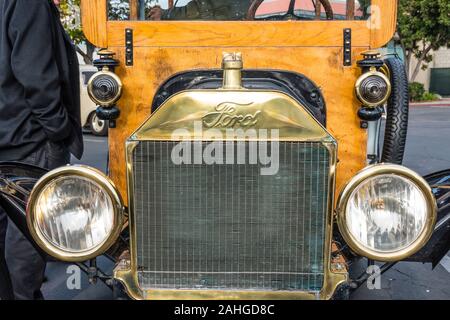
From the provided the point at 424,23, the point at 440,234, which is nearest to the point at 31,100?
the point at 440,234

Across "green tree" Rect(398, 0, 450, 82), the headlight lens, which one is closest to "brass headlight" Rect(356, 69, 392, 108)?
the headlight lens

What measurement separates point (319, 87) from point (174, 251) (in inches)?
51.1

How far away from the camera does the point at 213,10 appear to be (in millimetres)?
2766

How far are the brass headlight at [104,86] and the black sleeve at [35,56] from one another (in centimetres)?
38

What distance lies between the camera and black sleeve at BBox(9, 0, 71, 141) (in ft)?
9.05

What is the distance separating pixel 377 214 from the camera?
6.04 feet

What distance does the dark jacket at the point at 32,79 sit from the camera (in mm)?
2771

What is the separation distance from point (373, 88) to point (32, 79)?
181 cm

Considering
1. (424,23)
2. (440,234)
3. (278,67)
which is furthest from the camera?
(424,23)

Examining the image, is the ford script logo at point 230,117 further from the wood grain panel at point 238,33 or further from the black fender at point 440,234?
the wood grain panel at point 238,33

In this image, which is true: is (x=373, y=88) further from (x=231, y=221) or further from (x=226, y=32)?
(x=231, y=221)

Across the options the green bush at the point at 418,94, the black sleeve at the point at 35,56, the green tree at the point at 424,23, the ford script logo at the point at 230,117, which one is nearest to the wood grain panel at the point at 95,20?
the black sleeve at the point at 35,56
